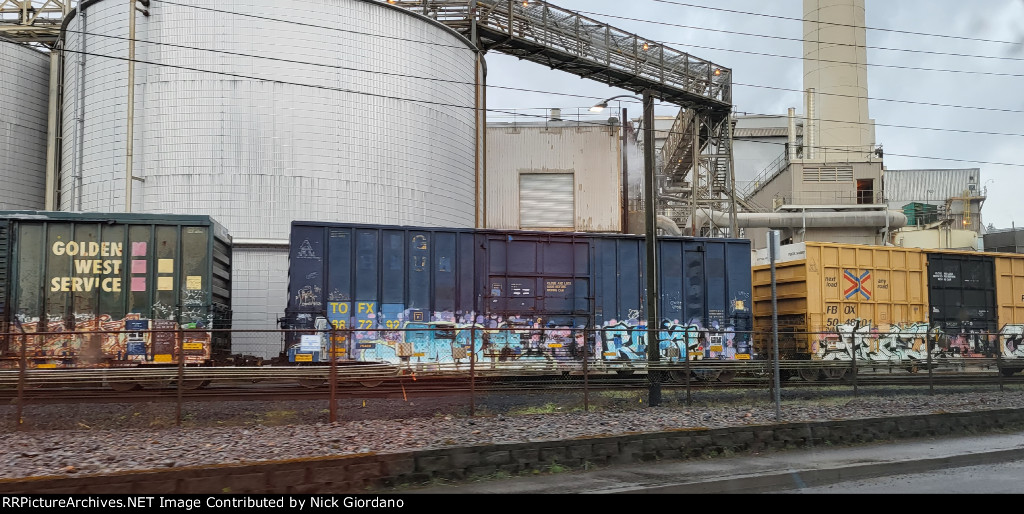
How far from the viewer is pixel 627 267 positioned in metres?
19.7

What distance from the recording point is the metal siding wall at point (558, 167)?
117 feet

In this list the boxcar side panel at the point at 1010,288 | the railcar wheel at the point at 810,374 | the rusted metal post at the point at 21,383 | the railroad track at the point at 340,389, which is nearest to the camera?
the rusted metal post at the point at 21,383

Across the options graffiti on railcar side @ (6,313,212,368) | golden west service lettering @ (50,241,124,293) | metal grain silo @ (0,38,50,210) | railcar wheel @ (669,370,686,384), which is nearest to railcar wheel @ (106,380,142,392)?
graffiti on railcar side @ (6,313,212,368)

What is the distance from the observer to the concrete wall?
23.9 ft

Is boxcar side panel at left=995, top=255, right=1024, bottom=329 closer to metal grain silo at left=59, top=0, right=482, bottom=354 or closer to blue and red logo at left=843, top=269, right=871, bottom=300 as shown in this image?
blue and red logo at left=843, top=269, right=871, bottom=300

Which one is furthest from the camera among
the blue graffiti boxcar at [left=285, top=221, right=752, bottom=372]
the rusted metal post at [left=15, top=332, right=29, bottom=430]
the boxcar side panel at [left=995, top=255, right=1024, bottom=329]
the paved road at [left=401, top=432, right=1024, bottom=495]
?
the boxcar side panel at [left=995, top=255, right=1024, bottom=329]

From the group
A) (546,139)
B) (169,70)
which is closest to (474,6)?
(546,139)

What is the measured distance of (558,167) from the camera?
35.9 meters

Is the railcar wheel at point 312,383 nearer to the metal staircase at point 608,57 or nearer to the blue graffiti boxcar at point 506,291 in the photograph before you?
the blue graffiti boxcar at point 506,291

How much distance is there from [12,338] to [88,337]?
1.49 metres

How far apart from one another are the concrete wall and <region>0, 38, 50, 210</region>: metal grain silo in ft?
82.1

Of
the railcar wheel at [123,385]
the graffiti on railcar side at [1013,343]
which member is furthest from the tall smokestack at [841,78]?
the railcar wheel at [123,385]

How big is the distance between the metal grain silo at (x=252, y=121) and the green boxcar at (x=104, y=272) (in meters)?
6.98

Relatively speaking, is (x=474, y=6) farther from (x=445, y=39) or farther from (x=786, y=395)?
(x=786, y=395)
